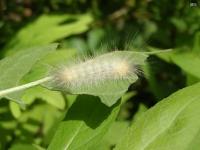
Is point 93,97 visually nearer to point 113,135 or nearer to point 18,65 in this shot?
point 18,65

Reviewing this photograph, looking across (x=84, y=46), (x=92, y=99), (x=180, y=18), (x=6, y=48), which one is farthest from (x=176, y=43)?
(x=92, y=99)

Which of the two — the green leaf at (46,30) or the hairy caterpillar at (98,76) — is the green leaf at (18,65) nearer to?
the hairy caterpillar at (98,76)

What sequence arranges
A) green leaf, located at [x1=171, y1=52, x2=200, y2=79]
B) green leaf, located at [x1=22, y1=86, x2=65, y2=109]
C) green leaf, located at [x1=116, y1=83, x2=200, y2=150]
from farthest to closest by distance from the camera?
green leaf, located at [x1=22, y1=86, x2=65, y2=109] < green leaf, located at [x1=171, y1=52, x2=200, y2=79] < green leaf, located at [x1=116, y1=83, x2=200, y2=150]

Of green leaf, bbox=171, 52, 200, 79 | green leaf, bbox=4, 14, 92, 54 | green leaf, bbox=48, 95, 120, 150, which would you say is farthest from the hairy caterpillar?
green leaf, bbox=4, 14, 92, 54

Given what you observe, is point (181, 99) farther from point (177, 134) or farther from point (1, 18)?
point (1, 18)

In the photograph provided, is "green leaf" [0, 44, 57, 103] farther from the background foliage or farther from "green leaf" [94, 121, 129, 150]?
"green leaf" [94, 121, 129, 150]

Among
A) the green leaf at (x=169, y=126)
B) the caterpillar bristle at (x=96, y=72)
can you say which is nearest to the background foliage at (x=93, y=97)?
the green leaf at (x=169, y=126)

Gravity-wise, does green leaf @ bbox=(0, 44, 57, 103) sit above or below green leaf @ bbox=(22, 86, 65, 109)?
above
